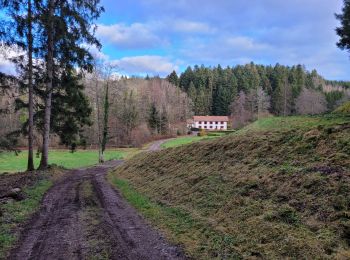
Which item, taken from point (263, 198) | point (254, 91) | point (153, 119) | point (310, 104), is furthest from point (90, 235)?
point (254, 91)

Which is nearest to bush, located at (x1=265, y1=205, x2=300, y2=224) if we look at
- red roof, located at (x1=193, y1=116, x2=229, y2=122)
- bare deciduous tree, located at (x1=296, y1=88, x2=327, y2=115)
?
bare deciduous tree, located at (x1=296, y1=88, x2=327, y2=115)

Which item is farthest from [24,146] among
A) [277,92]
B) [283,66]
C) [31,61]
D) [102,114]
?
[283,66]

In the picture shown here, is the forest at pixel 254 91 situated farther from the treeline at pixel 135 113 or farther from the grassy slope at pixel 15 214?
the grassy slope at pixel 15 214

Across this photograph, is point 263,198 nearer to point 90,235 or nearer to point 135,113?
point 90,235

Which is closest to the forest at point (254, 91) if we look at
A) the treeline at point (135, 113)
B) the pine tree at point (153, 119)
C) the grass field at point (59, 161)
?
the treeline at point (135, 113)

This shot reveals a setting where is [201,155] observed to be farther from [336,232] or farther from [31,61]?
[31,61]

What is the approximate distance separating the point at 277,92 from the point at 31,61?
10736 cm

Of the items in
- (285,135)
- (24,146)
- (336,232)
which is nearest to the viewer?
(336,232)

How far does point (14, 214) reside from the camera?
1008cm

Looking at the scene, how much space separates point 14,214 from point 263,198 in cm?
720

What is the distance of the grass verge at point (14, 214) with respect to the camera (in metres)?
7.58

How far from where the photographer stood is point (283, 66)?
158m

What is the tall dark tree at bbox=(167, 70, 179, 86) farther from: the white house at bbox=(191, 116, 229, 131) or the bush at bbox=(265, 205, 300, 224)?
the bush at bbox=(265, 205, 300, 224)

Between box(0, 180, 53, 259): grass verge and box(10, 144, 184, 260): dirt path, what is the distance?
24 centimetres
